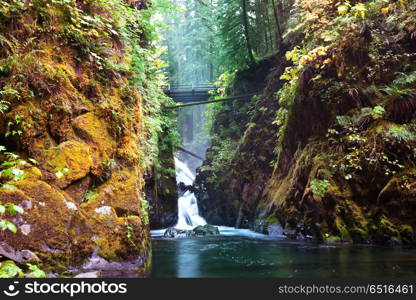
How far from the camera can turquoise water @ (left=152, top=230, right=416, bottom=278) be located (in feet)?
17.4

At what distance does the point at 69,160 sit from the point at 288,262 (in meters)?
4.52

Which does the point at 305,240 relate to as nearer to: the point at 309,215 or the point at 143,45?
the point at 309,215

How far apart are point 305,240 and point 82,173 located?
685 centimetres

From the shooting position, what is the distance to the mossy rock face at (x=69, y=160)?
4898 mm

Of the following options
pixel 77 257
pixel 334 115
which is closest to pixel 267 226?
pixel 334 115

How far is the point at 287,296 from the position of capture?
3.25 meters

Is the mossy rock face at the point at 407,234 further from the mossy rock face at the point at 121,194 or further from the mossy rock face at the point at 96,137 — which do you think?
the mossy rock face at the point at 96,137

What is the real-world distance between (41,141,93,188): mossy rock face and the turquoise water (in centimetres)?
209

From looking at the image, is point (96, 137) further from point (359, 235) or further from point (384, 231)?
point (384, 231)

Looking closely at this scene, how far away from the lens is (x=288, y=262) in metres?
6.36


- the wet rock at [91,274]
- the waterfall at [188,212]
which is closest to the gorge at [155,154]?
the wet rock at [91,274]

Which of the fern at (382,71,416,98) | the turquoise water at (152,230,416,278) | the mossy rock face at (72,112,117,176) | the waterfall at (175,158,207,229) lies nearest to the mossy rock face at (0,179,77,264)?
the mossy rock face at (72,112,117,176)

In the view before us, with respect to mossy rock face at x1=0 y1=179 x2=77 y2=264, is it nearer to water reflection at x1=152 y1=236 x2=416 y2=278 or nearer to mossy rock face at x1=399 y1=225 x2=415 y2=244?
water reflection at x1=152 y1=236 x2=416 y2=278

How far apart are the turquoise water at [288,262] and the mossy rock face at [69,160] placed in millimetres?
2092
